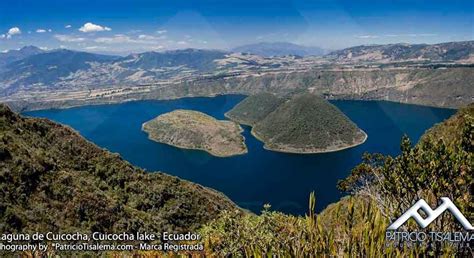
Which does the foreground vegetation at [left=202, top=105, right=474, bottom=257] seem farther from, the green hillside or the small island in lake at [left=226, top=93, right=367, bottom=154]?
the small island in lake at [left=226, top=93, right=367, bottom=154]

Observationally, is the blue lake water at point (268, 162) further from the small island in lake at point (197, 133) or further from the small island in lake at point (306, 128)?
the small island in lake at point (306, 128)

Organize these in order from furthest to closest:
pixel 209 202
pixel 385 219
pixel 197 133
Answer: pixel 197 133
pixel 209 202
pixel 385 219

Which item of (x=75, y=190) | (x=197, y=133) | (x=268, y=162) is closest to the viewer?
(x=75, y=190)

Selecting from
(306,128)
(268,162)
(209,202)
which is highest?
(209,202)

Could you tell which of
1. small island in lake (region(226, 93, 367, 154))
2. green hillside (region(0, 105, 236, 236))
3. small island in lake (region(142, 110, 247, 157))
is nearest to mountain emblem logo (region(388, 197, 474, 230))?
green hillside (region(0, 105, 236, 236))

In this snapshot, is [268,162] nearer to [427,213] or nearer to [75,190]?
[75,190]

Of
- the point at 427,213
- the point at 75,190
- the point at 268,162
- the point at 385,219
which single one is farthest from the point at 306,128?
the point at 385,219

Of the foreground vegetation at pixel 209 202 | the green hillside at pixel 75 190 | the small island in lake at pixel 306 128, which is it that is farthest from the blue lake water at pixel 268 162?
the foreground vegetation at pixel 209 202
